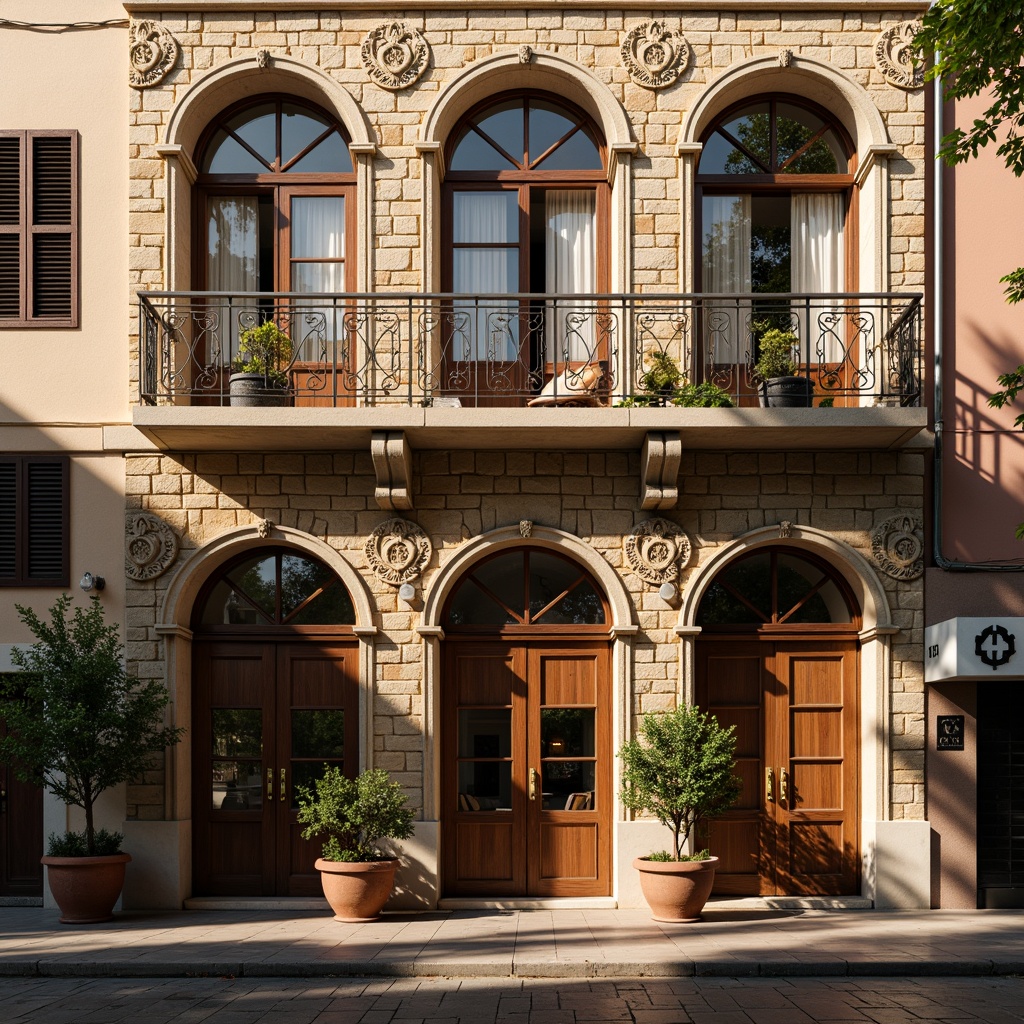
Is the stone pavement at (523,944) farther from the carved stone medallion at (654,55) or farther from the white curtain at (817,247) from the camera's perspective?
the carved stone medallion at (654,55)

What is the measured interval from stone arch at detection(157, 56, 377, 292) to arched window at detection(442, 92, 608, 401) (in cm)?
89

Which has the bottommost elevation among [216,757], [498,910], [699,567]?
[498,910]

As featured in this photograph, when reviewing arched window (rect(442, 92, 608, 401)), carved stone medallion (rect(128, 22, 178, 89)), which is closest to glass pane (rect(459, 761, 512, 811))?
arched window (rect(442, 92, 608, 401))

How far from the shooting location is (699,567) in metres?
11.6

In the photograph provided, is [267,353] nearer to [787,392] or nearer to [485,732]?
[485,732]

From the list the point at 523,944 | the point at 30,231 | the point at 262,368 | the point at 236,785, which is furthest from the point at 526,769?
the point at 30,231

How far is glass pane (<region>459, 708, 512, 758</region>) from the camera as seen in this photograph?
38.6ft

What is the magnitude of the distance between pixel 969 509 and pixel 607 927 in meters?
5.26

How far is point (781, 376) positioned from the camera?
36.9ft

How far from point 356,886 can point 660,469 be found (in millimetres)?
4619

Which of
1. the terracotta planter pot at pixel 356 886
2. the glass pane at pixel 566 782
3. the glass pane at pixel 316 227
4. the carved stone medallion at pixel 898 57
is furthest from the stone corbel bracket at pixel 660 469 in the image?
the carved stone medallion at pixel 898 57

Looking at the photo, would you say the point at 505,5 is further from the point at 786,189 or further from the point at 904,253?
the point at 904,253

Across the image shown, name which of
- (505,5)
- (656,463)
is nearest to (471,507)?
(656,463)

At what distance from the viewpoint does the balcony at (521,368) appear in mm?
10938
